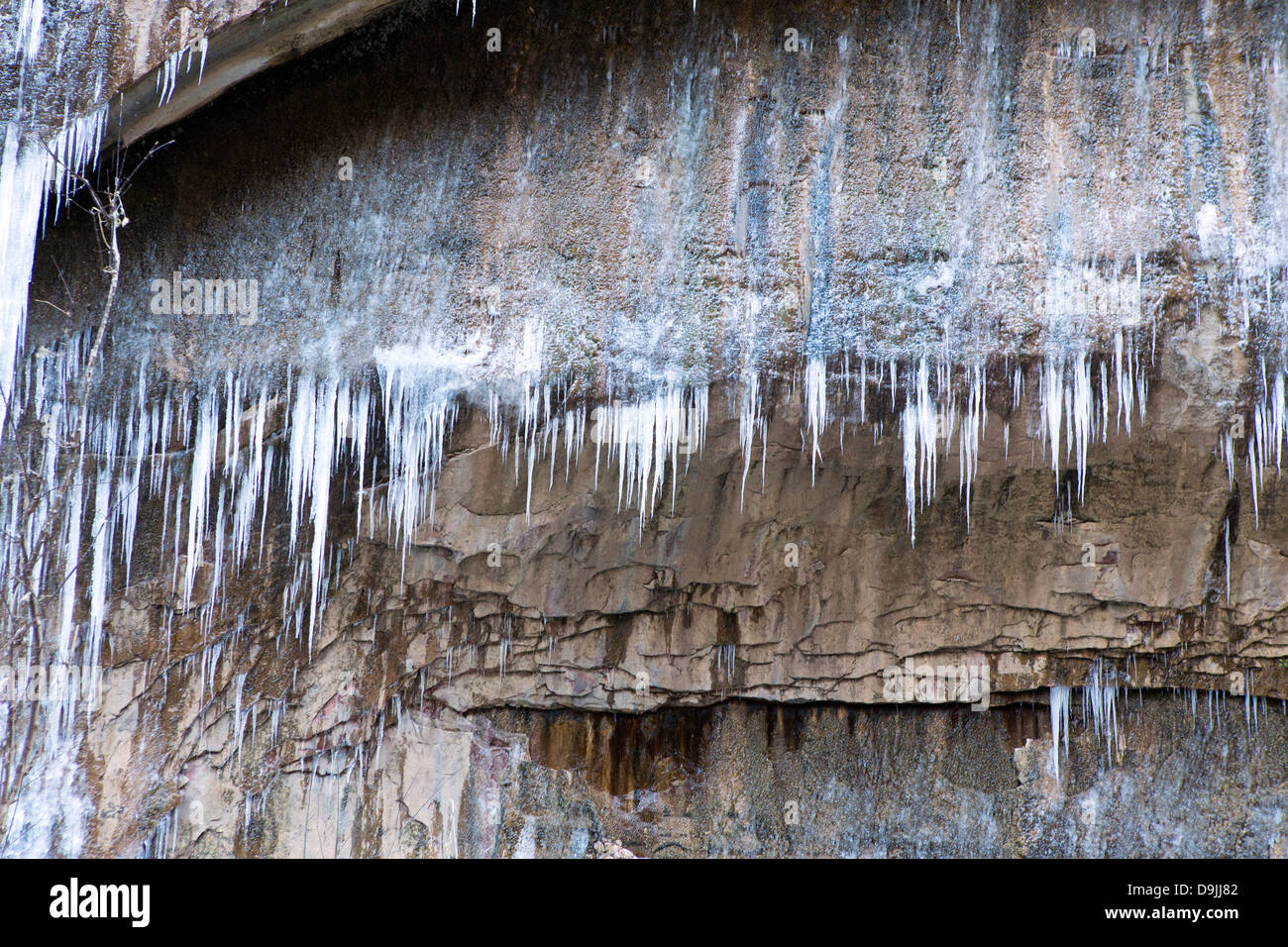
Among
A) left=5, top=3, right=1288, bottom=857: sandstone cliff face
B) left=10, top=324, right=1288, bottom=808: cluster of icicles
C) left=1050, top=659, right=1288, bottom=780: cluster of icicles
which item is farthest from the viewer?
left=1050, top=659, right=1288, bottom=780: cluster of icicles

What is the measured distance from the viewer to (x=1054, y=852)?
7.20 meters

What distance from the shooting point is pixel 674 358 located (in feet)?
17.3

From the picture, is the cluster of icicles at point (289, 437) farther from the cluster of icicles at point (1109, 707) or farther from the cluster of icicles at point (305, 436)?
the cluster of icicles at point (1109, 707)

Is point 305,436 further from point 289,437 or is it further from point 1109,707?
point 1109,707

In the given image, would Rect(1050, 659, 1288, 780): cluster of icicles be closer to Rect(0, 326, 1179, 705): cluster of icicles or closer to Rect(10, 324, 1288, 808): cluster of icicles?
Rect(10, 324, 1288, 808): cluster of icicles

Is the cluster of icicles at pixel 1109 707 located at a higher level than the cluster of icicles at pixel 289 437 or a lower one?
lower

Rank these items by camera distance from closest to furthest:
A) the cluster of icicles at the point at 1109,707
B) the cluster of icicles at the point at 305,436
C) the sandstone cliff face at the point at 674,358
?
the sandstone cliff face at the point at 674,358
the cluster of icicles at the point at 305,436
the cluster of icicles at the point at 1109,707

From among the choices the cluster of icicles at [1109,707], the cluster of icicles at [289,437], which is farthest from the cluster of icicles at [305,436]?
the cluster of icicles at [1109,707]

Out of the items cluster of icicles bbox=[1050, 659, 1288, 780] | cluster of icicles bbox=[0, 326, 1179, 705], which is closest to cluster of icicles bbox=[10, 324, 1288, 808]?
cluster of icicles bbox=[0, 326, 1179, 705]

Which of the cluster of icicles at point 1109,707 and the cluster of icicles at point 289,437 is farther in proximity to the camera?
the cluster of icicles at point 1109,707

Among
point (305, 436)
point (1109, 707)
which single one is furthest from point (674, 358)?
point (1109, 707)

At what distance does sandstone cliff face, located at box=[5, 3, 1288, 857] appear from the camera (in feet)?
16.8

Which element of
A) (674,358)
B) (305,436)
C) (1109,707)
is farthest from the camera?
(1109,707)

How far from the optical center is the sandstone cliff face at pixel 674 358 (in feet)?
16.8
